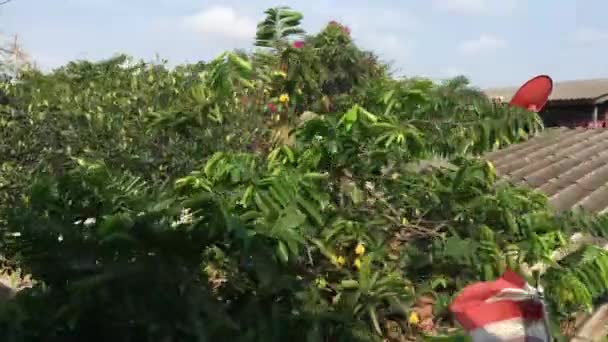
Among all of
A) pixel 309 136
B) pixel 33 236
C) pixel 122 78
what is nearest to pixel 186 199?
pixel 33 236

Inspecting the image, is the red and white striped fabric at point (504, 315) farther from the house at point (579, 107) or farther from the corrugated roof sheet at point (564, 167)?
the house at point (579, 107)

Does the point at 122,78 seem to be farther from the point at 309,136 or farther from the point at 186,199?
the point at 186,199

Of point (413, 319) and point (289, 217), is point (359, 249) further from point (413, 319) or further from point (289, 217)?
point (289, 217)

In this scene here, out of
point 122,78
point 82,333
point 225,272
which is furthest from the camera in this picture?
point 122,78

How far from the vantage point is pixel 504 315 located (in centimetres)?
196

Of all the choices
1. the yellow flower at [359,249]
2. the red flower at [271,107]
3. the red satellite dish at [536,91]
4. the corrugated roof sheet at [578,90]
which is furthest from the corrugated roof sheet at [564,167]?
the corrugated roof sheet at [578,90]

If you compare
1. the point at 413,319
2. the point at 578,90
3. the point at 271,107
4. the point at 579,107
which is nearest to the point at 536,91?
the point at 271,107

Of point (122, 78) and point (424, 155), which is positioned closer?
point (424, 155)

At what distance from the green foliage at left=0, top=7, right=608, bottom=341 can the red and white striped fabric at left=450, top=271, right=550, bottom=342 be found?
162 cm

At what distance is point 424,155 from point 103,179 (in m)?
2.01

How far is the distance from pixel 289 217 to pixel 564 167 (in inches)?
224

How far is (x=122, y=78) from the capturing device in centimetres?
739

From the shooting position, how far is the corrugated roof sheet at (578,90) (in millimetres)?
24188

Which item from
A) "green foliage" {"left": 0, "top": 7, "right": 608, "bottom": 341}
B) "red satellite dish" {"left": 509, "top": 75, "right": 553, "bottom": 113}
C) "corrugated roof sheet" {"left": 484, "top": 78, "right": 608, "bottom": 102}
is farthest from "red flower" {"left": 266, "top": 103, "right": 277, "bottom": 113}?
"corrugated roof sheet" {"left": 484, "top": 78, "right": 608, "bottom": 102}
